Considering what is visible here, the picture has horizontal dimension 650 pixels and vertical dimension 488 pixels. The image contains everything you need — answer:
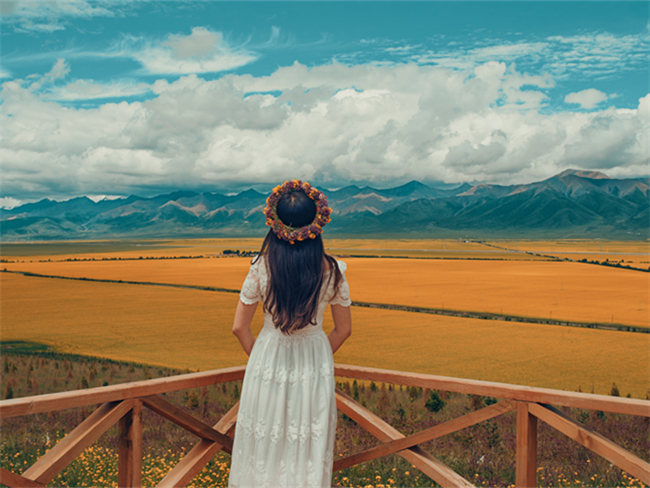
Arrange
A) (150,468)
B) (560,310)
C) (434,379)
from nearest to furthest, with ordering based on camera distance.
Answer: (434,379)
(150,468)
(560,310)

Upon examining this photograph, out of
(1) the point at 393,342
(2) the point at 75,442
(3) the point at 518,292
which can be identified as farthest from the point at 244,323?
(3) the point at 518,292

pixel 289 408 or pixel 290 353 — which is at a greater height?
pixel 290 353

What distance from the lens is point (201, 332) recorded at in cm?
1830

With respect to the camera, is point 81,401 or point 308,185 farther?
point 308,185

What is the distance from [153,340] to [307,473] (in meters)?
15.8

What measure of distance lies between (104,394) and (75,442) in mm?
302

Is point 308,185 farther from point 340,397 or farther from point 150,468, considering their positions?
point 150,468

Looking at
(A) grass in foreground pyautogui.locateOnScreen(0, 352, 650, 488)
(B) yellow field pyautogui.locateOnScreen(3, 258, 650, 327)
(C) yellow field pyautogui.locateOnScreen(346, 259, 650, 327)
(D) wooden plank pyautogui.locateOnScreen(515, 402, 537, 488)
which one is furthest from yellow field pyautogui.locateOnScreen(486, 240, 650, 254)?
(D) wooden plank pyautogui.locateOnScreen(515, 402, 537, 488)

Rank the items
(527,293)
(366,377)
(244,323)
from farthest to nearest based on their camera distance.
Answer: (527,293), (366,377), (244,323)

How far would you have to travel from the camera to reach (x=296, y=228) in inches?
110

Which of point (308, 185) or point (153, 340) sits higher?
point (308, 185)

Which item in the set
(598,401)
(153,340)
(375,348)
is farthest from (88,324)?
(598,401)

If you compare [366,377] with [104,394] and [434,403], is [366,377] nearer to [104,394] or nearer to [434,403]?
[104,394]

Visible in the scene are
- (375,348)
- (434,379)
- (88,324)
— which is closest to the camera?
(434,379)
